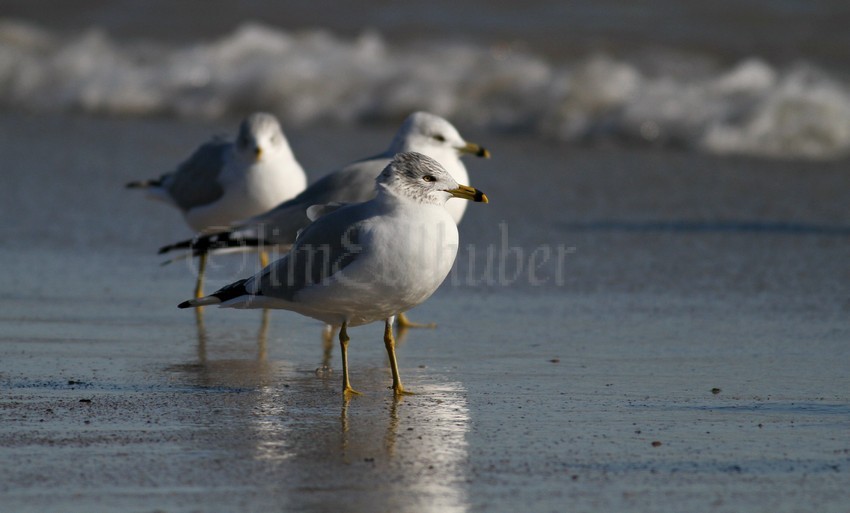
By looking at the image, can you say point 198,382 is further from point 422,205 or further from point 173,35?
point 173,35

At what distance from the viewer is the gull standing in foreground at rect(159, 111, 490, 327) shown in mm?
6363

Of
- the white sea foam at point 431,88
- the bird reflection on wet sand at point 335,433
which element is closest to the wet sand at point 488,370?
the bird reflection on wet sand at point 335,433

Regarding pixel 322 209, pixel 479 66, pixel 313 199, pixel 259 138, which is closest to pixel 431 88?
pixel 479 66

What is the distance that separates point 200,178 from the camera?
7.84 meters

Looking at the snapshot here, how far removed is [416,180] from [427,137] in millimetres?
1958

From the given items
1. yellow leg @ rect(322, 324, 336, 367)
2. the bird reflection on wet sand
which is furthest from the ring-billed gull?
yellow leg @ rect(322, 324, 336, 367)

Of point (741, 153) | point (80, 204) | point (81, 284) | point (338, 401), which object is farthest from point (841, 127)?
point (338, 401)

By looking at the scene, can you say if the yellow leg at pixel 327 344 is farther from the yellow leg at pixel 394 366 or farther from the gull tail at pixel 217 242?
the gull tail at pixel 217 242

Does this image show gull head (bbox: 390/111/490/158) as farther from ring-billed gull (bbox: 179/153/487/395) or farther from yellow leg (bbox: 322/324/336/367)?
ring-billed gull (bbox: 179/153/487/395)

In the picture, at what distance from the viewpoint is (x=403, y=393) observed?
16.1 ft

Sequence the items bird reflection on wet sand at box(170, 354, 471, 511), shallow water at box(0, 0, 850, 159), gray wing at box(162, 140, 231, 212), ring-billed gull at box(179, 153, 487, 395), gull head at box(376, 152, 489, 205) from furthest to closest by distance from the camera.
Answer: shallow water at box(0, 0, 850, 159) → gray wing at box(162, 140, 231, 212) → gull head at box(376, 152, 489, 205) → ring-billed gull at box(179, 153, 487, 395) → bird reflection on wet sand at box(170, 354, 471, 511)

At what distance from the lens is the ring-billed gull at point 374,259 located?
4770 mm

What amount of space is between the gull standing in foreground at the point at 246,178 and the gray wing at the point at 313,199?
0.62 m

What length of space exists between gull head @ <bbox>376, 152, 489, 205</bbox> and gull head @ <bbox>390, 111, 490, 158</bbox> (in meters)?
1.81
